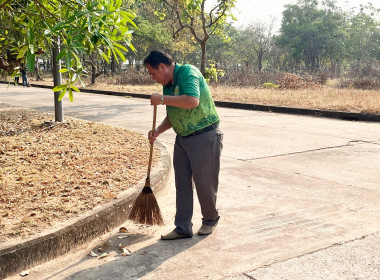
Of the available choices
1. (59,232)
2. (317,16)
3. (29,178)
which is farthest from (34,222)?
(317,16)

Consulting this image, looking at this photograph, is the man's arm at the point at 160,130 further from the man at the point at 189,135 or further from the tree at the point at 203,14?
the tree at the point at 203,14

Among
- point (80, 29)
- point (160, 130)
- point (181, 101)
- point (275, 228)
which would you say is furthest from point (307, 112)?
point (80, 29)

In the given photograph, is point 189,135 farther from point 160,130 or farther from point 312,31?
point 312,31

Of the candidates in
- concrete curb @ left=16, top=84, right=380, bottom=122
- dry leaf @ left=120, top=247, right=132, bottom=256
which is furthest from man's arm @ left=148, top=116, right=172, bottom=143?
concrete curb @ left=16, top=84, right=380, bottom=122

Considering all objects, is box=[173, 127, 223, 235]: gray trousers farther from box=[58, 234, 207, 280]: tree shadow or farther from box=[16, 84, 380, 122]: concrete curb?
box=[16, 84, 380, 122]: concrete curb

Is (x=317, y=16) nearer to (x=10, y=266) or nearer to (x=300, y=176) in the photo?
(x=300, y=176)

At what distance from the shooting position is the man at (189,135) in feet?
13.1

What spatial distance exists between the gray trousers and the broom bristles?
0.20m

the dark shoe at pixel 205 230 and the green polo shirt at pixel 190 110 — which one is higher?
the green polo shirt at pixel 190 110

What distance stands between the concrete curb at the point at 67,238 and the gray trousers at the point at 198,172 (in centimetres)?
60

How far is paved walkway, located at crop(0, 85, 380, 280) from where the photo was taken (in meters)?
3.58

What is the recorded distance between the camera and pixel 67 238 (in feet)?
13.0

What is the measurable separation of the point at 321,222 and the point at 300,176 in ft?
5.97

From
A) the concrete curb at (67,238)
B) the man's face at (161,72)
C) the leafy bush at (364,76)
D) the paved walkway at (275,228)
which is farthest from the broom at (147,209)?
the leafy bush at (364,76)
